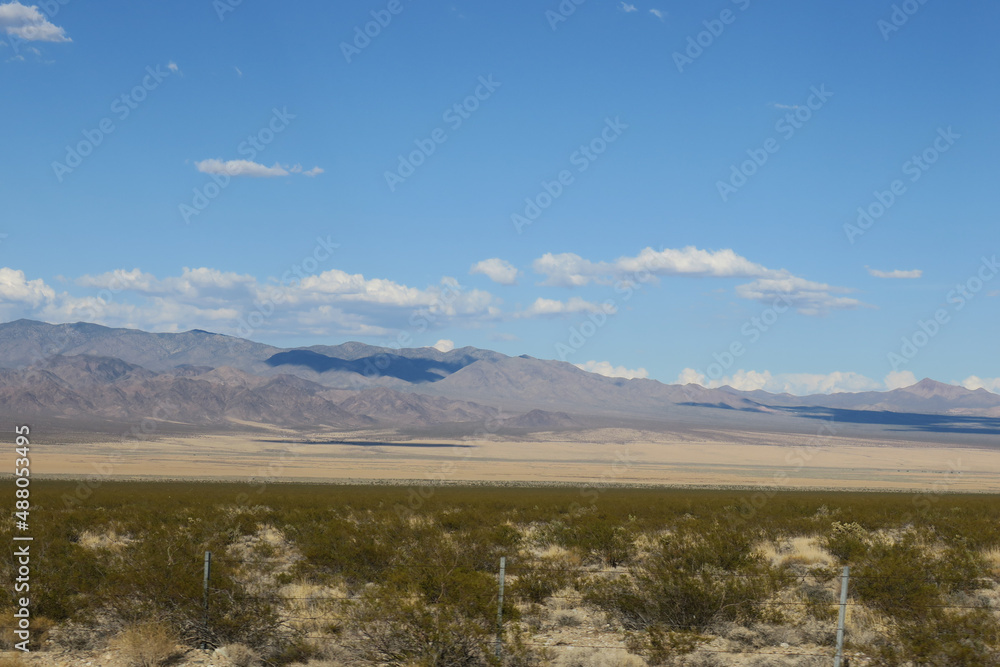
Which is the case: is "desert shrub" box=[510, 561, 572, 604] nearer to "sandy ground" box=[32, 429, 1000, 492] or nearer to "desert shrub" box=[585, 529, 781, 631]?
"desert shrub" box=[585, 529, 781, 631]

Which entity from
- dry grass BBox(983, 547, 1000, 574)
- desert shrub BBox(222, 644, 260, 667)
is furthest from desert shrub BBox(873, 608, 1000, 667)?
desert shrub BBox(222, 644, 260, 667)

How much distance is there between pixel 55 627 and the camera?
1256 centimetres

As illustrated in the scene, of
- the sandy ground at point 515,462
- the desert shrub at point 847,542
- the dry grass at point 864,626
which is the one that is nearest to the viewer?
the dry grass at point 864,626

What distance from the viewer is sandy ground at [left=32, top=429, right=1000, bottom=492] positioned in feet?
309

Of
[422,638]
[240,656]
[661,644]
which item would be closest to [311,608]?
[240,656]

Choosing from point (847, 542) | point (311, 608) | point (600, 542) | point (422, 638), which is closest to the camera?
point (422, 638)

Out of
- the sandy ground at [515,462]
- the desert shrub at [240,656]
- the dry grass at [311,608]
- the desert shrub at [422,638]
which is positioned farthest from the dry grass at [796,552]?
the sandy ground at [515,462]

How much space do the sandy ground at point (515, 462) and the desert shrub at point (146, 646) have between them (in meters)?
69.4

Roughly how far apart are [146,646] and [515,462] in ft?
406

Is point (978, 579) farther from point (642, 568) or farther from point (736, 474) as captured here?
point (736, 474)

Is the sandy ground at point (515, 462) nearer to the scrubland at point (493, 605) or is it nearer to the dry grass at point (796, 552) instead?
the dry grass at point (796, 552)

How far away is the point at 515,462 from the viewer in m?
134

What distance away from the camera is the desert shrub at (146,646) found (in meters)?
11.5

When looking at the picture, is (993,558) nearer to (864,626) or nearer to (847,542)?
(847,542)
